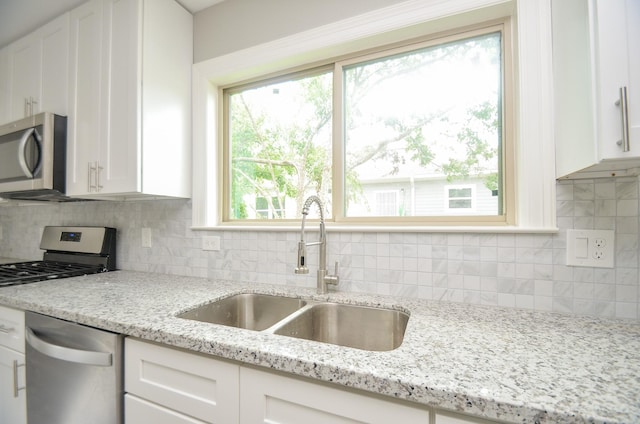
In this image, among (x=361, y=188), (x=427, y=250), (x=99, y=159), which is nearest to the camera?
(x=427, y=250)

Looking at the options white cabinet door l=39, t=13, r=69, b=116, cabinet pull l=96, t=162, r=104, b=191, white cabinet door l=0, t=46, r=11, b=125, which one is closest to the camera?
cabinet pull l=96, t=162, r=104, b=191

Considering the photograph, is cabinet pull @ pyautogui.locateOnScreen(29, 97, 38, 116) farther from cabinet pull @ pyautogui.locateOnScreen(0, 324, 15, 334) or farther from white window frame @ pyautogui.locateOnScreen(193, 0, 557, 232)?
cabinet pull @ pyautogui.locateOnScreen(0, 324, 15, 334)

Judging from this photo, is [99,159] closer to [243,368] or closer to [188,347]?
[188,347]

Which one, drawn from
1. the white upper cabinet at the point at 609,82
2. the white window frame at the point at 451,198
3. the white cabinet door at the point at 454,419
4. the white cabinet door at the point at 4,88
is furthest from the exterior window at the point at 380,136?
the white cabinet door at the point at 4,88

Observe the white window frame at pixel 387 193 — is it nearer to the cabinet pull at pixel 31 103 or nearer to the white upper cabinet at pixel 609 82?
the white upper cabinet at pixel 609 82

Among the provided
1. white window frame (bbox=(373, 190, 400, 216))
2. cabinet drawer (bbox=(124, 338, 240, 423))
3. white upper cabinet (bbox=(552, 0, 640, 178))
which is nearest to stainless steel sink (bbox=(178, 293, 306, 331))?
cabinet drawer (bbox=(124, 338, 240, 423))

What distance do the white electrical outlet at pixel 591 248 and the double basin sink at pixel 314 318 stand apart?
62cm

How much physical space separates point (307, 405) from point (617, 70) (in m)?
1.06

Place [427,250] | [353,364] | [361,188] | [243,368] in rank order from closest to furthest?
1. [353,364]
2. [243,368]
3. [427,250]
4. [361,188]

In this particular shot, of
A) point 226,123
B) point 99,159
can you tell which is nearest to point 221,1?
point 226,123

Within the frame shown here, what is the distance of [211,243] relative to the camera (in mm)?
1651

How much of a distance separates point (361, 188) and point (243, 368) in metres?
0.98

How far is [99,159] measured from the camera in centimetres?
158

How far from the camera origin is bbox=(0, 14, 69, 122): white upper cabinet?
5.65ft
